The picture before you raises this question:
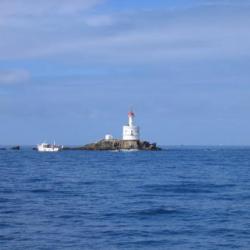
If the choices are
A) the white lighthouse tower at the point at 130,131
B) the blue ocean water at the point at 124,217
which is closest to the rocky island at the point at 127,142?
the white lighthouse tower at the point at 130,131

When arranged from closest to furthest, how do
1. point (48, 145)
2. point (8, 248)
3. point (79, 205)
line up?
1. point (8, 248)
2. point (79, 205)
3. point (48, 145)

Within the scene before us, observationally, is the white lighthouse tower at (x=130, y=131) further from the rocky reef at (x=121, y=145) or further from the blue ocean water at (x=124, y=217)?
the blue ocean water at (x=124, y=217)

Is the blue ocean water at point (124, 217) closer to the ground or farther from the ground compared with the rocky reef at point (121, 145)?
closer to the ground

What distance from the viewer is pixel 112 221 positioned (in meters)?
28.1

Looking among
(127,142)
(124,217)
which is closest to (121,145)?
(127,142)

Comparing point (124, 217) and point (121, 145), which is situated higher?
point (121, 145)

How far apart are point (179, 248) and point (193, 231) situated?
3461 millimetres

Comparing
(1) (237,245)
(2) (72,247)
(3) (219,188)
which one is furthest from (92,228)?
(3) (219,188)

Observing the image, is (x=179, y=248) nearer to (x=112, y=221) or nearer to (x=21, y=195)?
(x=112, y=221)

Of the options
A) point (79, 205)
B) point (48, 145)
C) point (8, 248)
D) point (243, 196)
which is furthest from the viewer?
point (48, 145)

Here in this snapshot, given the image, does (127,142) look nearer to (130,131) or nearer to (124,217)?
(130,131)

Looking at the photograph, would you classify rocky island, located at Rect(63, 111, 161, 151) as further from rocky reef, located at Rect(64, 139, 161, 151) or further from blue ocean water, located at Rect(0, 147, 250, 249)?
blue ocean water, located at Rect(0, 147, 250, 249)

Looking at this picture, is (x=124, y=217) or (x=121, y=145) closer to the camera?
(x=124, y=217)

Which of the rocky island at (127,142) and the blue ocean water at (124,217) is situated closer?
the blue ocean water at (124,217)
